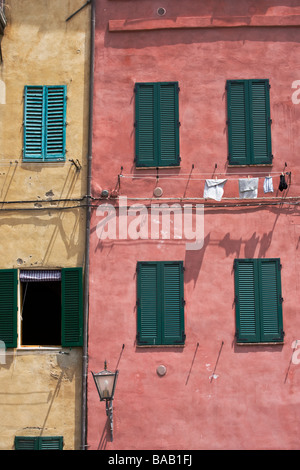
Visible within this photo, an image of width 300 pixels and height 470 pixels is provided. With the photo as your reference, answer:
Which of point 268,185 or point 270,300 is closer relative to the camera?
point 270,300

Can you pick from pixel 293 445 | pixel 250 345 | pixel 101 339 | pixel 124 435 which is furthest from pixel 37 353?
pixel 293 445

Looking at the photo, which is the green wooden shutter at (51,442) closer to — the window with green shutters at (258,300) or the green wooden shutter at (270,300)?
the window with green shutters at (258,300)

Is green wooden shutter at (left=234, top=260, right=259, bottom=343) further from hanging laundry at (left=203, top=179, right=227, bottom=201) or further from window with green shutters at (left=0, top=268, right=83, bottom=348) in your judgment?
window with green shutters at (left=0, top=268, right=83, bottom=348)

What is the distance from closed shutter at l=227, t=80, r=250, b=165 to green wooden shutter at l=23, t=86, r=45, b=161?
406 cm

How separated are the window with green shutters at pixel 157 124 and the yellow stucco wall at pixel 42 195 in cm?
117

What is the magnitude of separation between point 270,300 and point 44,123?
6.14 meters

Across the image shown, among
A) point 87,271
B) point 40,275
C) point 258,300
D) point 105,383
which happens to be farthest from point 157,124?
point 105,383

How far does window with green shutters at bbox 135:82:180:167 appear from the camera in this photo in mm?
14969

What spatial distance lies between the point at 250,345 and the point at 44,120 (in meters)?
6.50

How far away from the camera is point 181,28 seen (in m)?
15.4

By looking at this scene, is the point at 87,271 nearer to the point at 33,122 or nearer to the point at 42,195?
the point at 42,195

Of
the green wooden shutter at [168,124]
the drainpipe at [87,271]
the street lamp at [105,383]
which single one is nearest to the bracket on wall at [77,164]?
the drainpipe at [87,271]

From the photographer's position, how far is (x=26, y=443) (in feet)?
46.4
